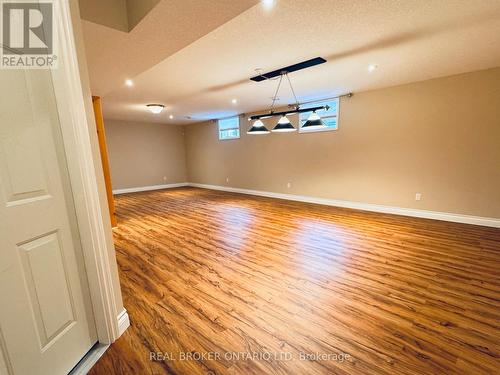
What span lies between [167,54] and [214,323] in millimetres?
2630

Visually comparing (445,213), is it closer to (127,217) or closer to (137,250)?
(137,250)

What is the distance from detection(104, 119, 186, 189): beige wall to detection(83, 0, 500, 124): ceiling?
422 cm

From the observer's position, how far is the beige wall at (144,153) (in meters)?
7.53

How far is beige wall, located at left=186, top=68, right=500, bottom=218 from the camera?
351 cm

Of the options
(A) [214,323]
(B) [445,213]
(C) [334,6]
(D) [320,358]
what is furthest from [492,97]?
(A) [214,323]

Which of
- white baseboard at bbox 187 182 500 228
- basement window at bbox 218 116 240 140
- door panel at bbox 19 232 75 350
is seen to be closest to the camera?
door panel at bbox 19 232 75 350

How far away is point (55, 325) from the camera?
1.22 m

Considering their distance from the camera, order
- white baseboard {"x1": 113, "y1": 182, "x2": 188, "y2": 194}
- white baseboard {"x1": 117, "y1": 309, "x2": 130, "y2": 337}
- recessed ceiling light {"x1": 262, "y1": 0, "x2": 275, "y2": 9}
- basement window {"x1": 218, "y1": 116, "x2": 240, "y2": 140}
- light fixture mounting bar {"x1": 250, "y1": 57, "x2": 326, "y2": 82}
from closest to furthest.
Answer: white baseboard {"x1": 117, "y1": 309, "x2": 130, "y2": 337}, recessed ceiling light {"x1": 262, "y1": 0, "x2": 275, "y2": 9}, light fixture mounting bar {"x1": 250, "y1": 57, "x2": 326, "y2": 82}, basement window {"x1": 218, "y1": 116, "x2": 240, "y2": 140}, white baseboard {"x1": 113, "y1": 182, "x2": 188, "y2": 194}

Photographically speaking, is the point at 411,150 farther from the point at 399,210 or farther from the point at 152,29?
the point at 152,29

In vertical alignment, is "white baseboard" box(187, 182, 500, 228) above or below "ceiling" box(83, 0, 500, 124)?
below

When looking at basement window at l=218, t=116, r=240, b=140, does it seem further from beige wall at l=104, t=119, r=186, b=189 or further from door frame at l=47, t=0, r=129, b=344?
door frame at l=47, t=0, r=129, b=344

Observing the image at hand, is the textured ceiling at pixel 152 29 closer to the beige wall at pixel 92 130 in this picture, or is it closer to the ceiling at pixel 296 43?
the ceiling at pixel 296 43

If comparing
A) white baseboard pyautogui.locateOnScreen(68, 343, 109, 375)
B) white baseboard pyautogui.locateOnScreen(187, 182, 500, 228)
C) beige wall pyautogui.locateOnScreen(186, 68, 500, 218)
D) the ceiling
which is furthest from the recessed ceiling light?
white baseboard pyautogui.locateOnScreen(187, 182, 500, 228)

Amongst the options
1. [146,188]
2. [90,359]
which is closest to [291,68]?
[90,359]
